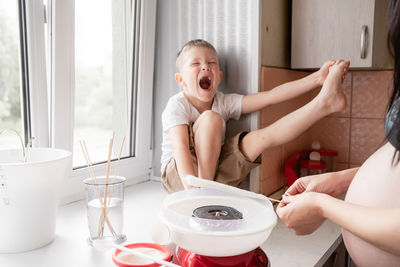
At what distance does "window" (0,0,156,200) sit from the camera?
108 cm

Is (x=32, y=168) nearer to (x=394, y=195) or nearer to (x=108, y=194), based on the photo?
(x=108, y=194)

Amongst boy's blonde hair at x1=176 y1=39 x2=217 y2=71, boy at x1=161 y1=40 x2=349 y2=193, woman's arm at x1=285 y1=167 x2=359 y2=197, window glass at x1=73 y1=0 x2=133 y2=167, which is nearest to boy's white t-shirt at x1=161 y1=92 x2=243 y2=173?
boy at x1=161 y1=40 x2=349 y2=193

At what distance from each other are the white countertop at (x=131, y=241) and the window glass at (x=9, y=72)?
1.00 feet

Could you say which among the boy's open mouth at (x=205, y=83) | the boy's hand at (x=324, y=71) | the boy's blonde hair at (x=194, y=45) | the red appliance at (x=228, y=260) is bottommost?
the red appliance at (x=228, y=260)

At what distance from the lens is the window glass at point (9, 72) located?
103 centimetres

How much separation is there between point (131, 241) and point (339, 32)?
95 cm

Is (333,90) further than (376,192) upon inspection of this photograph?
Yes

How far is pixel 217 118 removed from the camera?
1149mm

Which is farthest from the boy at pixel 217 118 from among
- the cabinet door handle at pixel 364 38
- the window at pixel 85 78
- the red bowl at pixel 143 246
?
the red bowl at pixel 143 246

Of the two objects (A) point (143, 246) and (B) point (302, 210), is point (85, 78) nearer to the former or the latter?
(A) point (143, 246)

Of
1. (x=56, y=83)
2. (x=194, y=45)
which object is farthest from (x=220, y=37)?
(x=56, y=83)

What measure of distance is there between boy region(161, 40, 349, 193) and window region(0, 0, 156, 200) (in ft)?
0.71

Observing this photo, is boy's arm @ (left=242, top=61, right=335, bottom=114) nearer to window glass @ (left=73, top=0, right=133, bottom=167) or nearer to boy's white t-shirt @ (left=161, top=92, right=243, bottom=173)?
boy's white t-shirt @ (left=161, top=92, right=243, bottom=173)

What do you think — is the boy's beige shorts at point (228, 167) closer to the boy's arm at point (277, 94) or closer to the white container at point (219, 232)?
the boy's arm at point (277, 94)
